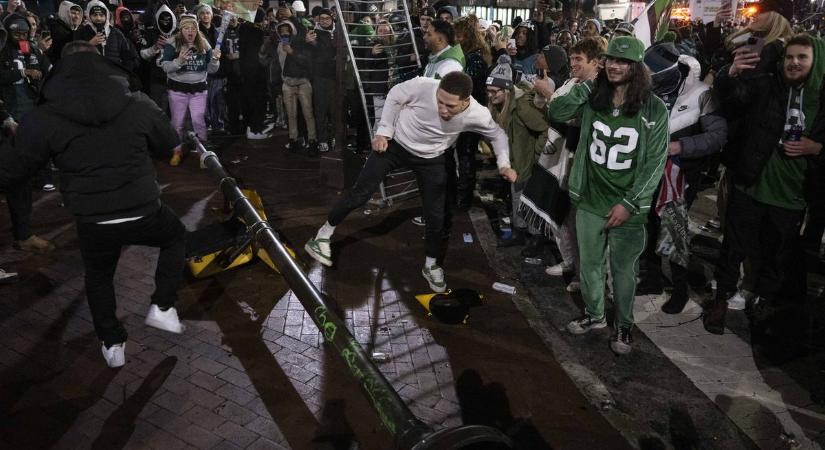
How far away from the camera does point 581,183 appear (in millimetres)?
4664

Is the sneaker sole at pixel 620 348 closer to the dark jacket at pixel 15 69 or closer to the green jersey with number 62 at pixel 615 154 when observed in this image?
the green jersey with number 62 at pixel 615 154

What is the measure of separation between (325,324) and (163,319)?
1.82 metres

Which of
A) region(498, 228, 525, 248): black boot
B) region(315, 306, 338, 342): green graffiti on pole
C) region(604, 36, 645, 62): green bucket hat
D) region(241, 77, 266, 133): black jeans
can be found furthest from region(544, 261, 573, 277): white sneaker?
region(241, 77, 266, 133): black jeans

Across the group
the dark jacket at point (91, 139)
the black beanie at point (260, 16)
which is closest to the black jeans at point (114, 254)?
the dark jacket at point (91, 139)

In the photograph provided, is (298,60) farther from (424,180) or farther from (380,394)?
(380,394)

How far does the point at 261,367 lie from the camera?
4477 mm

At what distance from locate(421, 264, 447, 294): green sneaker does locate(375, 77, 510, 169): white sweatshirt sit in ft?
3.70

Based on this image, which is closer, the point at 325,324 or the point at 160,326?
the point at 325,324

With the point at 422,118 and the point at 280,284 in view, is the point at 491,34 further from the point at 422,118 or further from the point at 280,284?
the point at 280,284

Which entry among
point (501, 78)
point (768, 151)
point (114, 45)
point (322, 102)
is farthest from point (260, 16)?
point (768, 151)

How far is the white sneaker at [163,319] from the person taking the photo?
4707mm

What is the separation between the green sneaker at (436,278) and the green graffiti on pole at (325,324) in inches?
88.2

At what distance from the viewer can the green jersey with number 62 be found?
4.23 m

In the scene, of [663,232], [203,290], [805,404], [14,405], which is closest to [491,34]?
[663,232]
